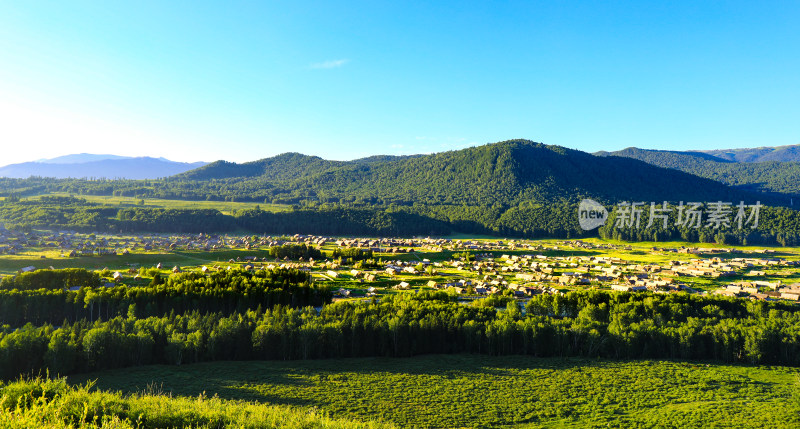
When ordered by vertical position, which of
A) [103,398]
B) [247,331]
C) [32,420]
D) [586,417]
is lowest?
[586,417]

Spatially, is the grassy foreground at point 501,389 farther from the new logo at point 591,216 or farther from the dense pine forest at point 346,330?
the new logo at point 591,216

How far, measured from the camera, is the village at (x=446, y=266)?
200 feet

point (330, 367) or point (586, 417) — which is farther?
point (330, 367)

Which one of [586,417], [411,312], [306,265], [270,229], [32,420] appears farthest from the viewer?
[270,229]

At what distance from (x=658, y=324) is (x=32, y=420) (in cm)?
4796

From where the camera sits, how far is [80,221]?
406ft

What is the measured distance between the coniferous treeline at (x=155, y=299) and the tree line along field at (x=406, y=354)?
142 mm

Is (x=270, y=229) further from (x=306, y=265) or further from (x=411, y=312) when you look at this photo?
(x=411, y=312)

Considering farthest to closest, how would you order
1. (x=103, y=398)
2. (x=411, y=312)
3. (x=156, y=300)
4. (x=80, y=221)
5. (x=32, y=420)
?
(x=80, y=221) < (x=156, y=300) < (x=411, y=312) < (x=103, y=398) < (x=32, y=420)

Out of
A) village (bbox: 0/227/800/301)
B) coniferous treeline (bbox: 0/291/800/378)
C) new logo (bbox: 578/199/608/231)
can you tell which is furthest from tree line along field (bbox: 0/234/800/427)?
new logo (bbox: 578/199/608/231)

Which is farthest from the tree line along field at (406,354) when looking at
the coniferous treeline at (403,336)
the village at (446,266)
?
the village at (446,266)

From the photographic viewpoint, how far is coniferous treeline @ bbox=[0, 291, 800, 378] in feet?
107

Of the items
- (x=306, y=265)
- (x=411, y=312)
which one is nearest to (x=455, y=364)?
(x=411, y=312)

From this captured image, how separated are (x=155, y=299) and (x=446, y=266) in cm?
5282
